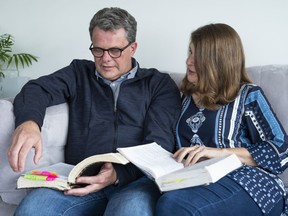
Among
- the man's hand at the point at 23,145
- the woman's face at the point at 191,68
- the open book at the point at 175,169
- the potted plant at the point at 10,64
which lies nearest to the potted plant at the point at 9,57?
the potted plant at the point at 10,64

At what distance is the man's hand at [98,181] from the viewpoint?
116 cm

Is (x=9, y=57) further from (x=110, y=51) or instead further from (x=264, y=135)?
(x=264, y=135)

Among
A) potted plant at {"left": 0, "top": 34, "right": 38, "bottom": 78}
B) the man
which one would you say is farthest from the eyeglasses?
potted plant at {"left": 0, "top": 34, "right": 38, "bottom": 78}

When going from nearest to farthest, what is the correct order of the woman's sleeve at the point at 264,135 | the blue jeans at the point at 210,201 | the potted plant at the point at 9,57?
1. the blue jeans at the point at 210,201
2. the woman's sleeve at the point at 264,135
3. the potted plant at the point at 9,57

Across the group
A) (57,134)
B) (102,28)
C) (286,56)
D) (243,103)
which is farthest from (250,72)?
(57,134)

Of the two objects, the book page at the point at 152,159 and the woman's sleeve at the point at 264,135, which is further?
the woman's sleeve at the point at 264,135

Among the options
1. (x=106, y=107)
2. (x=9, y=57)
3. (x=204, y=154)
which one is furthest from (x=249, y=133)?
(x=9, y=57)

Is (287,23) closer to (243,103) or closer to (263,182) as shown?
(243,103)

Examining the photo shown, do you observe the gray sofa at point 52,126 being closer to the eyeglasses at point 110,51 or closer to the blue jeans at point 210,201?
the eyeglasses at point 110,51

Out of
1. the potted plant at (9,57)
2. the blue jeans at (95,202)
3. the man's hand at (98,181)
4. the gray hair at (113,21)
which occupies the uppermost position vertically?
the gray hair at (113,21)

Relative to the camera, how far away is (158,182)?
3.54 feet

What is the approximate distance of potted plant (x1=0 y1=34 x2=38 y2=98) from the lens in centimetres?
209

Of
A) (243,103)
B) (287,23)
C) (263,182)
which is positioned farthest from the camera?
(287,23)

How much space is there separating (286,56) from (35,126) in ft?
3.97
